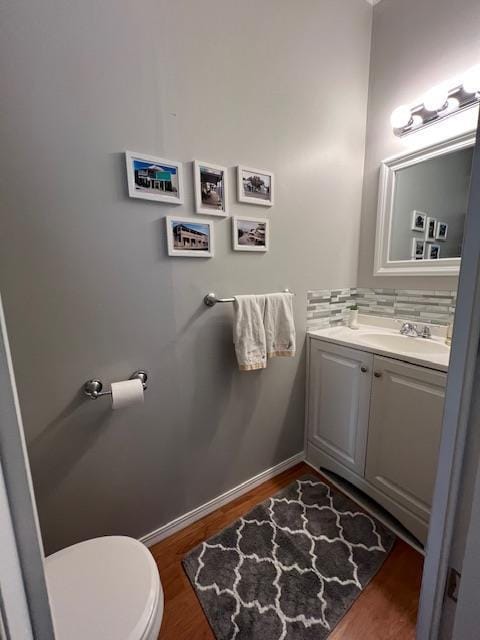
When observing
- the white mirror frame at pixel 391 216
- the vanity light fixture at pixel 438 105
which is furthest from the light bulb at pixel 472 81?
the white mirror frame at pixel 391 216

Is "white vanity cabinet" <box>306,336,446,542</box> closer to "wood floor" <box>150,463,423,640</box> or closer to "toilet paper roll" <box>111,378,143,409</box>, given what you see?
"wood floor" <box>150,463,423,640</box>

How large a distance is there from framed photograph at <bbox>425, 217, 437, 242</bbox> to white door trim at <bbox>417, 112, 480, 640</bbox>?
1.45m

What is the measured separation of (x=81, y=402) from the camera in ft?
3.41

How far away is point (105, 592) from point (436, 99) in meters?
2.40

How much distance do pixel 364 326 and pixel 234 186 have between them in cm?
128

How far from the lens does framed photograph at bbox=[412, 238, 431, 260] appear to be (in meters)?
1.58

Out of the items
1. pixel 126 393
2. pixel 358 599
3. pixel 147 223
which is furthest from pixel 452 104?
pixel 358 599

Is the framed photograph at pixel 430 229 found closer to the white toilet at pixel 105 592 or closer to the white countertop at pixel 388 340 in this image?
the white countertop at pixel 388 340

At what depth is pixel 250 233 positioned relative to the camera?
134 cm

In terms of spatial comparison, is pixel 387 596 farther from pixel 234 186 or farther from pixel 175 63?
pixel 175 63

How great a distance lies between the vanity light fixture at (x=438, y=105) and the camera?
125cm

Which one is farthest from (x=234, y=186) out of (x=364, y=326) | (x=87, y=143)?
(x=364, y=326)

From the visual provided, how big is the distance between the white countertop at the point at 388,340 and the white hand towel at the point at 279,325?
0.99 feet

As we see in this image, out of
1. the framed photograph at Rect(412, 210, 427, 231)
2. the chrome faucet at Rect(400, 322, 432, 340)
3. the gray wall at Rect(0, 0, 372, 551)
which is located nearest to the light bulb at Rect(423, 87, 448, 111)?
the gray wall at Rect(0, 0, 372, 551)
